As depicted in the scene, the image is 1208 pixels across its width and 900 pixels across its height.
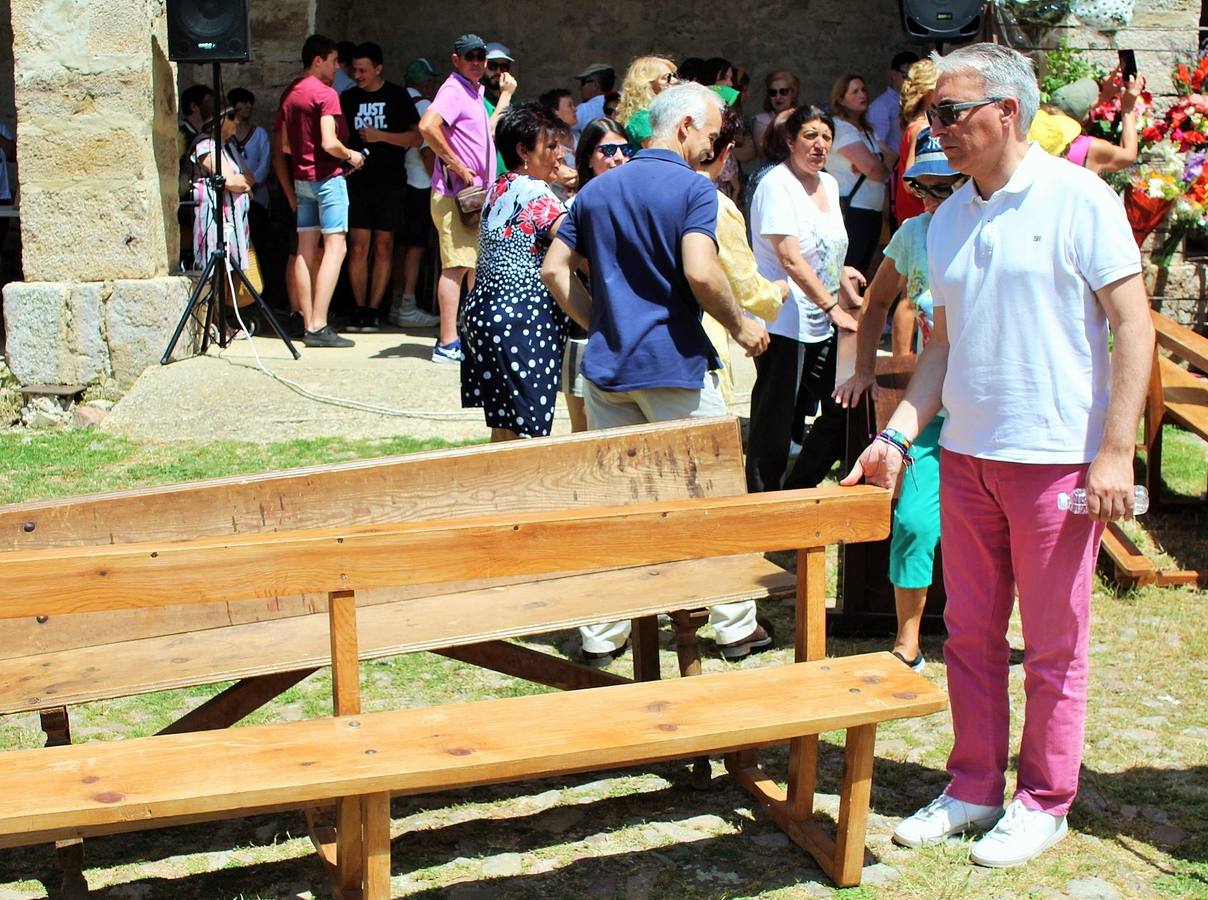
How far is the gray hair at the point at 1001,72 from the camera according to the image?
297 centimetres

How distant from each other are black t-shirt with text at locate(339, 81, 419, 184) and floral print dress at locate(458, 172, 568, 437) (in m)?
4.83

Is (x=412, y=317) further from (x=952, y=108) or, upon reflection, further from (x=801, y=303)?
(x=952, y=108)

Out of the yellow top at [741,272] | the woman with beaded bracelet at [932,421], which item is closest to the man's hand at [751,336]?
the yellow top at [741,272]

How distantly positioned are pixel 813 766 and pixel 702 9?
998cm

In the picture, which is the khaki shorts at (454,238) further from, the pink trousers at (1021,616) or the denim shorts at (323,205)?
the pink trousers at (1021,616)

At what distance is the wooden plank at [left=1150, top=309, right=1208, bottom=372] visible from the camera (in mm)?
5566

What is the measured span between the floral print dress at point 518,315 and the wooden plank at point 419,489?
3.65 feet

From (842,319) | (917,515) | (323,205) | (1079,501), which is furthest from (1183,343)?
(323,205)

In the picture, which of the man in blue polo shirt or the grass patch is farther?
the grass patch

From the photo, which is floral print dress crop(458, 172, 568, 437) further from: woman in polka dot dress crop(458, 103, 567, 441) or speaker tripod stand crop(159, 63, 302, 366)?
speaker tripod stand crop(159, 63, 302, 366)

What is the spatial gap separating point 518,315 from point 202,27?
14.0 feet

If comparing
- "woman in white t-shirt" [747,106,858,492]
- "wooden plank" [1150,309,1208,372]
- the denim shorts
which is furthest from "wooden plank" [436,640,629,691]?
the denim shorts

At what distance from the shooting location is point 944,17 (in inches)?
327

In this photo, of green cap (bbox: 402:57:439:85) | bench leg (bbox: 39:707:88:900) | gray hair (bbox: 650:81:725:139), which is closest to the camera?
bench leg (bbox: 39:707:88:900)
